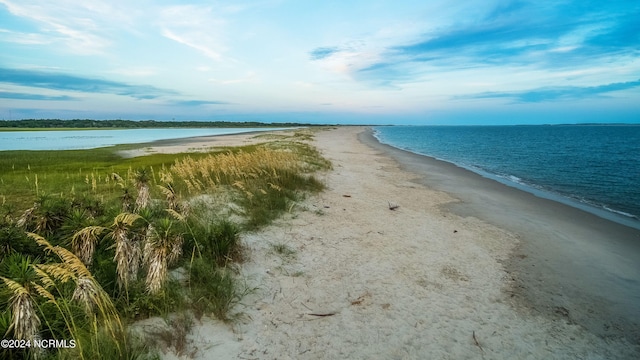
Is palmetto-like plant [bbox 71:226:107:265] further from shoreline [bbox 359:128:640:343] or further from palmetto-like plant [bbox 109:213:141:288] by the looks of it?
shoreline [bbox 359:128:640:343]

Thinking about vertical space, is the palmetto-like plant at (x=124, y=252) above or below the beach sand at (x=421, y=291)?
above

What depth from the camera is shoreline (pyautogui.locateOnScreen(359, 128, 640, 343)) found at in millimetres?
5621

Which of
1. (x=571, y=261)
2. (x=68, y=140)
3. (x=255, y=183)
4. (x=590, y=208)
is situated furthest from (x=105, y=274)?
(x=68, y=140)

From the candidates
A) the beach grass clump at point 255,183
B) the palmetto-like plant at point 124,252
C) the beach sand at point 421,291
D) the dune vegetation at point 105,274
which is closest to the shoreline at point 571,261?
the beach sand at point 421,291

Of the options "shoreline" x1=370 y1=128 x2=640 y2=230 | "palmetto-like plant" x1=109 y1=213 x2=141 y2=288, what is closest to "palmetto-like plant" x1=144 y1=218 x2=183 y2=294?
"palmetto-like plant" x1=109 y1=213 x2=141 y2=288

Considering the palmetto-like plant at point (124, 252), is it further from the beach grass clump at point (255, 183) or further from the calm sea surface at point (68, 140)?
the calm sea surface at point (68, 140)

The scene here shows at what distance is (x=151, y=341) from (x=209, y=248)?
203 centimetres

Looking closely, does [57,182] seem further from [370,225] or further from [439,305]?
[439,305]

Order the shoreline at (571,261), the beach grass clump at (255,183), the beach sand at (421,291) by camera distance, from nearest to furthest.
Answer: the beach sand at (421,291)
the shoreline at (571,261)
the beach grass clump at (255,183)

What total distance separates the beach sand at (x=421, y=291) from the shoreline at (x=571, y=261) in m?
0.04

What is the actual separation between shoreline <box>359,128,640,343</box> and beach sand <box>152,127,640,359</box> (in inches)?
1.5

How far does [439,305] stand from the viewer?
554 cm

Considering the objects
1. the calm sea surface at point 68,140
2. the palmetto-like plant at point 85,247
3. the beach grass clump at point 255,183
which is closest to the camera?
the palmetto-like plant at point 85,247

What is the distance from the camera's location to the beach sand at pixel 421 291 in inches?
178
